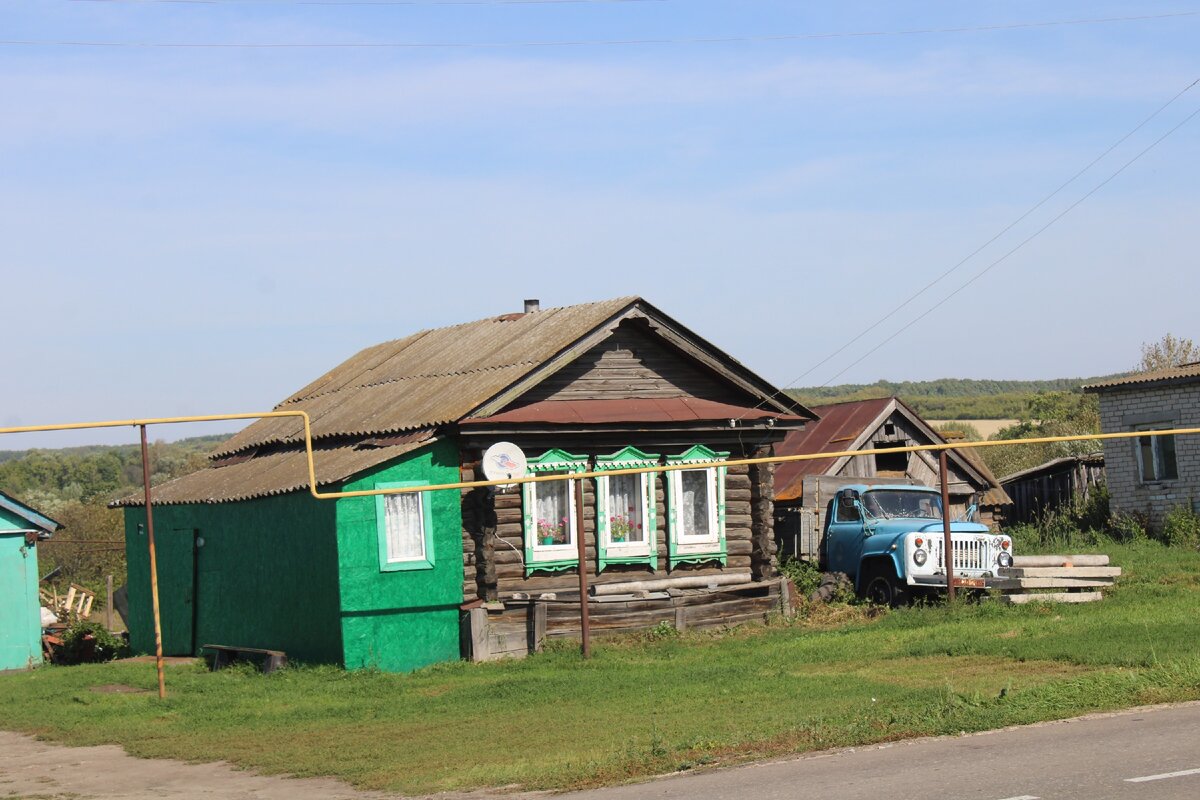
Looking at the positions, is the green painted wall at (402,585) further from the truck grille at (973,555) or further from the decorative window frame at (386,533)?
the truck grille at (973,555)

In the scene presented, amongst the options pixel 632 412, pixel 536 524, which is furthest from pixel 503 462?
pixel 632 412

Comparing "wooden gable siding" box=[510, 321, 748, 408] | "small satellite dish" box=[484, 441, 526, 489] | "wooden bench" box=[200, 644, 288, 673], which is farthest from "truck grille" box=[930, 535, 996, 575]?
"wooden bench" box=[200, 644, 288, 673]

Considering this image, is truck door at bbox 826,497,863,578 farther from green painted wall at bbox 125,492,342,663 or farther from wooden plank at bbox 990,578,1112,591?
green painted wall at bbox 125,492,342,663

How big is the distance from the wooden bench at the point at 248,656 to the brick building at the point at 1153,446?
Answer: 21.2 m

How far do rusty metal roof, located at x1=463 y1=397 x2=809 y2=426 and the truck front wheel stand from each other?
9.80 ft

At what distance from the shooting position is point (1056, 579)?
21.3 meters

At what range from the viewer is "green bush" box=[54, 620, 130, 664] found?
28109 millimetres

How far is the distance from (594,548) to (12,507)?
40.4 ft

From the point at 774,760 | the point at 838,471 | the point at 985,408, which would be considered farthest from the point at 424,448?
the point at 985,408

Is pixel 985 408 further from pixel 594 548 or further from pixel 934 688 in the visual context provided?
pixel 934 688

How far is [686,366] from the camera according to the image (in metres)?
24.9

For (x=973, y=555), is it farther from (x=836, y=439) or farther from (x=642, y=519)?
(x=836, y=439)

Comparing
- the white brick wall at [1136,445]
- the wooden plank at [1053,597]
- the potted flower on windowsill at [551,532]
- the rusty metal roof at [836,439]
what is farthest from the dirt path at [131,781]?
the white brick wall at [1136,445]

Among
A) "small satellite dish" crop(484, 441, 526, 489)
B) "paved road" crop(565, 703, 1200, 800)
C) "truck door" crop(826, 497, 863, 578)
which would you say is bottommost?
"paved road" crop(565, 703, 1200, 800)
